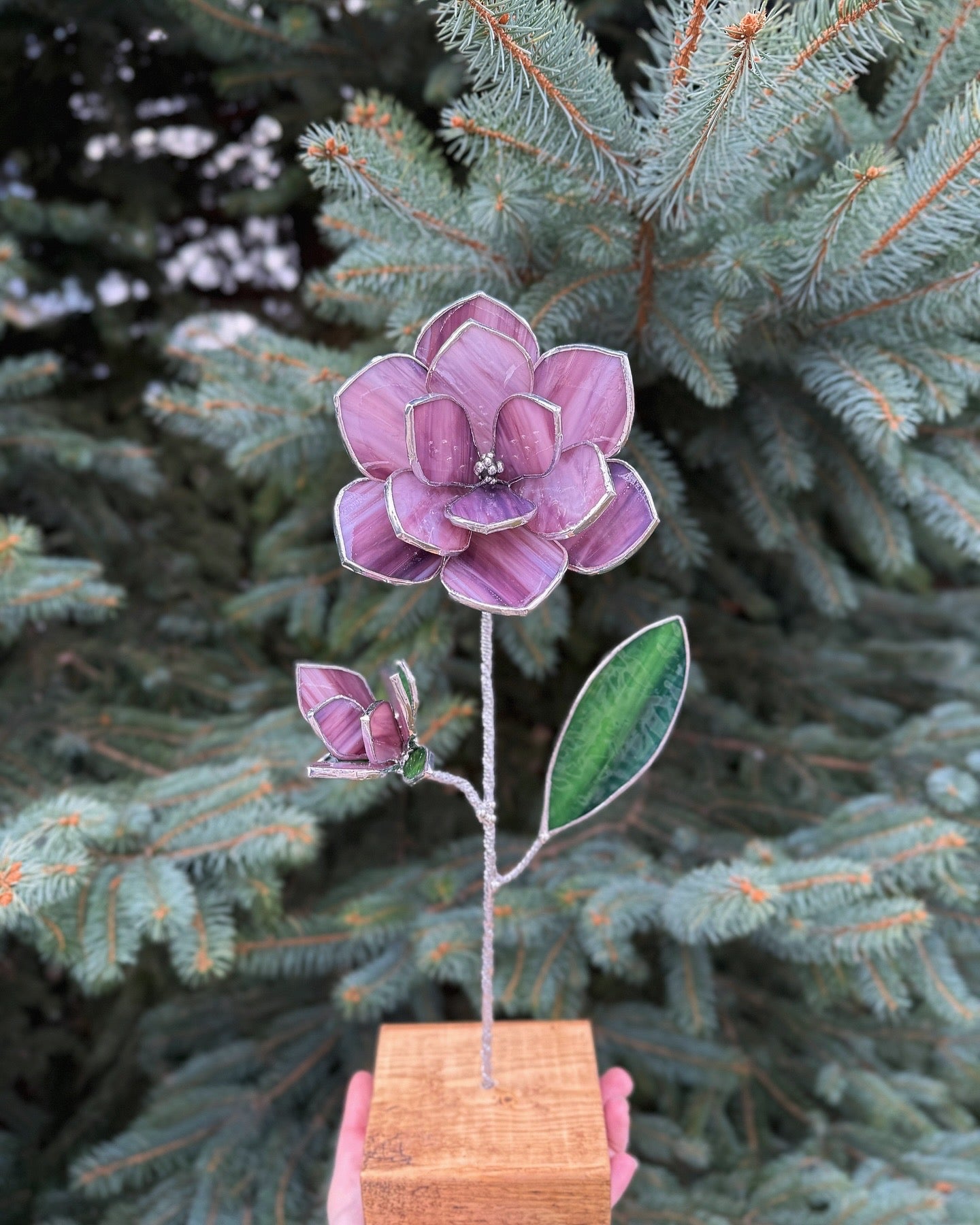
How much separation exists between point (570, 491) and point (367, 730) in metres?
0.23

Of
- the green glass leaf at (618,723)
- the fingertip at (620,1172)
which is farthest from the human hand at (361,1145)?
the green glass leaf at (618,723)

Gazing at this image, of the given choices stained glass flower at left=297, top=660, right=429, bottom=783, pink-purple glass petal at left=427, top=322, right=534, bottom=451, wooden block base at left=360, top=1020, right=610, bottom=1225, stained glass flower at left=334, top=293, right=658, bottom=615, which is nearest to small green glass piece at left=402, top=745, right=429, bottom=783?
stained glass flower at left=297, top=660, right=429, bottom=783

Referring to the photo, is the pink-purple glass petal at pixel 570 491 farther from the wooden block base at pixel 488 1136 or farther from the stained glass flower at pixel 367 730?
the wooden block base at pixel 488 1136

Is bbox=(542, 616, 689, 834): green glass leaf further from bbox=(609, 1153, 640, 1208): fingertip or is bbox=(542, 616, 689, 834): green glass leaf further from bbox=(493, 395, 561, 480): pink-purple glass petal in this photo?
bbox=(609, 1153, 640, 1208): fingertip

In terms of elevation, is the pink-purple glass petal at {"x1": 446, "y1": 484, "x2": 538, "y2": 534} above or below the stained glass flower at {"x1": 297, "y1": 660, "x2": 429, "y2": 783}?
above

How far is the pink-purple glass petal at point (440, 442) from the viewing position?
2.02 feet

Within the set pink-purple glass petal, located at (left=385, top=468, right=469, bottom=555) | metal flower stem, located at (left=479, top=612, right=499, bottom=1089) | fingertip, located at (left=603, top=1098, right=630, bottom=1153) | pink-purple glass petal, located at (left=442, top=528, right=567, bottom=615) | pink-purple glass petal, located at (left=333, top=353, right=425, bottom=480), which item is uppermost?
pink-purple glass petal, located at (left=333, top=353, right=425, bottom=480)

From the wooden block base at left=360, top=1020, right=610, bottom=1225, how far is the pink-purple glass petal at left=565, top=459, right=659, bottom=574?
496mm

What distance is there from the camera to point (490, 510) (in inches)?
24.5

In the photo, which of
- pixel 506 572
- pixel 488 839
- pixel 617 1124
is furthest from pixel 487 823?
pixel 617 1124

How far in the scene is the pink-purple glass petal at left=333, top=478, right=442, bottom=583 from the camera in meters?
0.62

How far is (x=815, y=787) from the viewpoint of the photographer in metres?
1.21

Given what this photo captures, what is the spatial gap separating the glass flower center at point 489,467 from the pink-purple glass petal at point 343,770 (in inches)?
9.2

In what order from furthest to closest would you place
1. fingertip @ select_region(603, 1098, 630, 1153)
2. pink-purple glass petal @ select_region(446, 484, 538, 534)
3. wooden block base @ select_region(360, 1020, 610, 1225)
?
fingertip @ select_region(603, 1098, 630, 1153), wooden block base @ select_region(360, 1020, 610, 1225), pink-purple glass petal @ select_region(446, 484, 538, 534)
